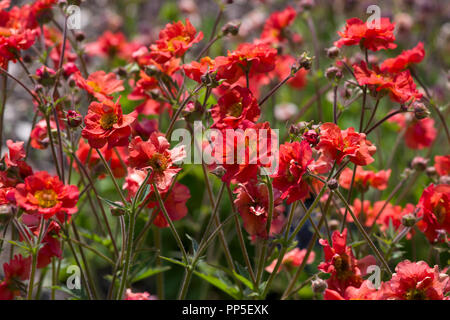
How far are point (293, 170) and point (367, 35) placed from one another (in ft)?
1.51

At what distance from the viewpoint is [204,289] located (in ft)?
7.19

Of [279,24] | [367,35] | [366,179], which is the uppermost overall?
[279,24]

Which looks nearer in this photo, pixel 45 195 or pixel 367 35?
pixel 45 195

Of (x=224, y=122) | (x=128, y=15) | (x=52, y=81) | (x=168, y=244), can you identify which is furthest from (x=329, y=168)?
(x=128, y=15)

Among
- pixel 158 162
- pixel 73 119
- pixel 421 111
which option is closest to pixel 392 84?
pixel 421 111

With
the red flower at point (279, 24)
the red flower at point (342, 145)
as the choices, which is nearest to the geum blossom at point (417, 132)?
the red flower at point (279, 24)

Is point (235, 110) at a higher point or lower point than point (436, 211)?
higher

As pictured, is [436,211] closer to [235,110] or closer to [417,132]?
[235,110]

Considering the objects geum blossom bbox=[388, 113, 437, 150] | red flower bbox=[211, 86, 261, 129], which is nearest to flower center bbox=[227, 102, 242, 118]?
red flower bbox=[211, 86, 261, 129]

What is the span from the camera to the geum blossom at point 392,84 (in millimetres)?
1317

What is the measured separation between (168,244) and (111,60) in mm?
1098

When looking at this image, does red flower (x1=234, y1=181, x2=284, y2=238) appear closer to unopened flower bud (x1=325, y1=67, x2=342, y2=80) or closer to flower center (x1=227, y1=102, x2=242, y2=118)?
flower center (x1=227, y1=102, x2=242, y2=118)

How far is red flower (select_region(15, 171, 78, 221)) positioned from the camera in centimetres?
115

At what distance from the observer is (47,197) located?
1.19m
